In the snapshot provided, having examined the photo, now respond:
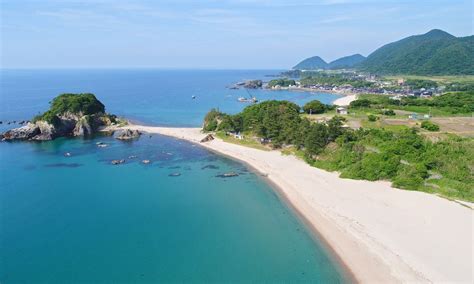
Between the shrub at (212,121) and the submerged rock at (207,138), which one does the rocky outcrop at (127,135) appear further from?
the submerged rock at (207,138)

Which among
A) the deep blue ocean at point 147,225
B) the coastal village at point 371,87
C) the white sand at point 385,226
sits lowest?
the deep blue ocean at point 147,225

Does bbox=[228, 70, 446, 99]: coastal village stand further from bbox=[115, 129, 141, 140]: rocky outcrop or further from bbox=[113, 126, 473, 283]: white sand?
bbox=[113, 126, 473, 283]: white sand

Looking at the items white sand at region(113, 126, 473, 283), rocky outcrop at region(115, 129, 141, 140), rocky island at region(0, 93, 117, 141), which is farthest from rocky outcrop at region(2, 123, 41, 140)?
white sand at region(113, 126, 473, 283)

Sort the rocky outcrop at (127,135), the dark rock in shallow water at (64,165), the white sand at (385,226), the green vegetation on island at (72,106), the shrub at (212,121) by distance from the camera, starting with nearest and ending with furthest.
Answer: the white sand at (385,226) → the dark rock in shallow water at (64,165) → the rocky outcrop at (127,135) → the green vegetation on island at (72,106) → the shrub at (212,121)

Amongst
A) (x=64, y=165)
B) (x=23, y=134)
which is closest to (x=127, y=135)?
(x=64, y=165)

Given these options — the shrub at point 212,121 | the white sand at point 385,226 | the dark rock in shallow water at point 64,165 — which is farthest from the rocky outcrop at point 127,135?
the white sand at point 385,226

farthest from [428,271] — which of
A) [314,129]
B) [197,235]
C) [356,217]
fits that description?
[314,129]

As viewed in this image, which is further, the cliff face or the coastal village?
the coastal village

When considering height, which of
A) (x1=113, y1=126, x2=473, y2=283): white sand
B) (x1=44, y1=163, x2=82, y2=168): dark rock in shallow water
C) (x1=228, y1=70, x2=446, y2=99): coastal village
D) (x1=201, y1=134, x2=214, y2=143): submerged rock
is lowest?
(x1=44, y1=163, x2=82, y2=168): dark rock in shallow water
